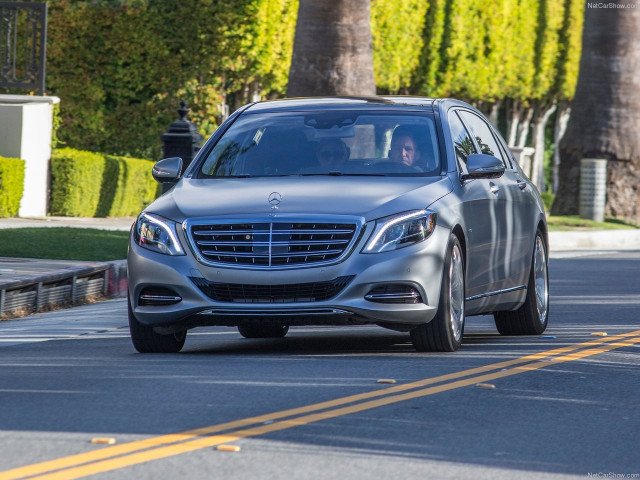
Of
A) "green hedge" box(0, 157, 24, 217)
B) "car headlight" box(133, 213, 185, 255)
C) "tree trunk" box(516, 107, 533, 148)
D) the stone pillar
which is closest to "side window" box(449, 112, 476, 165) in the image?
"car headlight" box(133, 213, 185, 255)

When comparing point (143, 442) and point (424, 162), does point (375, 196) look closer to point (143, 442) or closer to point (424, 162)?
point (424, 162)

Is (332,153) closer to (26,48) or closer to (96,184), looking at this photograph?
(26,48)

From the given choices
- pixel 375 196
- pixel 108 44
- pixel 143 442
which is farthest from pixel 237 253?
pixel 108 44

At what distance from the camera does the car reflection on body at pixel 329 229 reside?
9461 mm

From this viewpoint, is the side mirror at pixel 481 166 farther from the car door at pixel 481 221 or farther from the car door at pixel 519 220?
the car door at pixel 519 220

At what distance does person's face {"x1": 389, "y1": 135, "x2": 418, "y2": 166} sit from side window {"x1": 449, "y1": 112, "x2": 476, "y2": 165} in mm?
313

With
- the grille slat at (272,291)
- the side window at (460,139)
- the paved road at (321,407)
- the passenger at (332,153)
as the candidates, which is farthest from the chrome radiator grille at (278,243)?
the side window at (460,139)

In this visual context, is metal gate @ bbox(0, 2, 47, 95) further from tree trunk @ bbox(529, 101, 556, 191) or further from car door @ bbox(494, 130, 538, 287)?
tree trunk @ bbox(529, 101, 556, 191)

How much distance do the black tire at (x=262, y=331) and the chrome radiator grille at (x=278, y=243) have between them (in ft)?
6.24

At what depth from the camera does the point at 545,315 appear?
1217cm

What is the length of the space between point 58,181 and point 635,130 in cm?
1220

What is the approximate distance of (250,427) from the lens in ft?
22.8

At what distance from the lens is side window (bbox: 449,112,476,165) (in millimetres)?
10805

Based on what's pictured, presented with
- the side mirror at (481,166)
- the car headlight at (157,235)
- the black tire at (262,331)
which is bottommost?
the black tire at (262,331)
